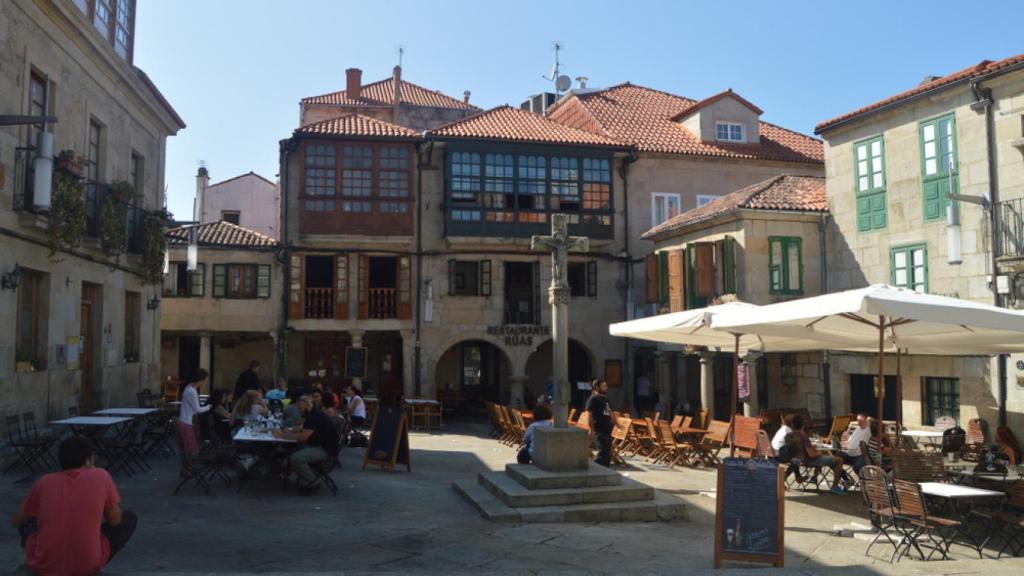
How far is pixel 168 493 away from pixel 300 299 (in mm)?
14763

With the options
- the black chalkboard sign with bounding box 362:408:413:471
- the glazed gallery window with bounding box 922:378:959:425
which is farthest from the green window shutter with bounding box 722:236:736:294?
the black chalkboard sign with bounding box 362:408:413:471

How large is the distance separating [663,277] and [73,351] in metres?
15.5

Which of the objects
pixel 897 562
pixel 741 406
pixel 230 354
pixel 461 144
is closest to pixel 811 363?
pixel 741 406

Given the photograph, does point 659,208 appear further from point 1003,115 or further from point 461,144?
point 1003,115

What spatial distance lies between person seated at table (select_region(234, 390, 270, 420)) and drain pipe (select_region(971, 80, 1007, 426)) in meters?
13.7

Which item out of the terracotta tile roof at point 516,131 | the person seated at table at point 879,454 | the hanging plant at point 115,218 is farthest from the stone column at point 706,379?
the hanging plant at point 115,218

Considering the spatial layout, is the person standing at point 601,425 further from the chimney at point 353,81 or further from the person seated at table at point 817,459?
the chimney at point 353,81

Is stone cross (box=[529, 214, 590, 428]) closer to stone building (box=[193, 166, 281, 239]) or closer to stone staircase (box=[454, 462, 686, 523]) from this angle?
stone staircase (box=[454, 462, 686, 523])

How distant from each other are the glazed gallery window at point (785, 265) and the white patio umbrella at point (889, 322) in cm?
846

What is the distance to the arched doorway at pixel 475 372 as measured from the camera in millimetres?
28531

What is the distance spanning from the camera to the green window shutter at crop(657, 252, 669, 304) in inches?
929

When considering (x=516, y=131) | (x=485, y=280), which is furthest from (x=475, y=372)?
(x=516, y=131)

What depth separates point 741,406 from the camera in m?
23.2

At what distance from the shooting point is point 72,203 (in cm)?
1283
